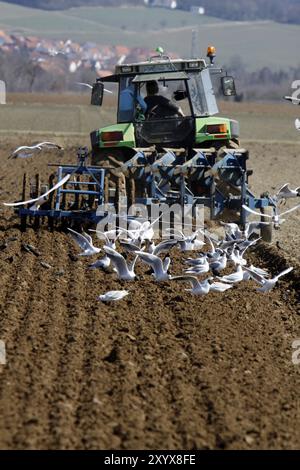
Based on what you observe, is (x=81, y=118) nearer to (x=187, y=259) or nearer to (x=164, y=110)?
(x=164, y=110)

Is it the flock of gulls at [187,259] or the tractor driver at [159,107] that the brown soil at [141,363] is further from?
the tractor driver at [159,107]

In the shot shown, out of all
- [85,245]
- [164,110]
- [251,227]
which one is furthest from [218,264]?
[164,110]

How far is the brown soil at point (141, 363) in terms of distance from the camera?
16.2ft

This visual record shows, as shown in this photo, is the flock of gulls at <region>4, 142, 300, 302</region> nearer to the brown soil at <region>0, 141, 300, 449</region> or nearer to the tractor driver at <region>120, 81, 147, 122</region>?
the brown soil at <region>0, 141, 300, 449</region>

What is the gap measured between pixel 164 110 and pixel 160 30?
6353 cm

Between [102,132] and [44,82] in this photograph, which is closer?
[102,132]

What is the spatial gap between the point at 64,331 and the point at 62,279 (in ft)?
5.67

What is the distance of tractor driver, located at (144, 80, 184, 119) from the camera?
11945 mm

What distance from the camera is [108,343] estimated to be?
6.41m

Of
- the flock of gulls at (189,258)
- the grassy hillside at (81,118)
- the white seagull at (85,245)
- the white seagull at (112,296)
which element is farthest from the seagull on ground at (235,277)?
the grassy hillside at (81,118)

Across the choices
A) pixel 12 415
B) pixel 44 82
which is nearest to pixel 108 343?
pixel 12 415

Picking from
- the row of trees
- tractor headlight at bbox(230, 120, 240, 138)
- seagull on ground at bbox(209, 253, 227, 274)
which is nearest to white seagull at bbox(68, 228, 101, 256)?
seagull on ground at bbox(209, 253, 227, 274)

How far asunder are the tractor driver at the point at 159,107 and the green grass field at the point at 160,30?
53657mm
